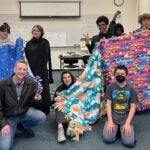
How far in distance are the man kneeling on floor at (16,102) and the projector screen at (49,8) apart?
209 inches

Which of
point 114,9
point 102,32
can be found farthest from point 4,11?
point 102,32

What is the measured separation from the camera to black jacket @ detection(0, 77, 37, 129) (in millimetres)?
3199

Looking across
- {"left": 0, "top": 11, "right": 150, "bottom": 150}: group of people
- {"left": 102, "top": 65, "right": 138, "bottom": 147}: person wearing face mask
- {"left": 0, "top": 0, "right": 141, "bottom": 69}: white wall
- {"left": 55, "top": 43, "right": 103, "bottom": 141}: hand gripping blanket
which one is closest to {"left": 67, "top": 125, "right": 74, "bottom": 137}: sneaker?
{"left": 0, "top": 11, "right": 150, "bottom": 150}: group of people

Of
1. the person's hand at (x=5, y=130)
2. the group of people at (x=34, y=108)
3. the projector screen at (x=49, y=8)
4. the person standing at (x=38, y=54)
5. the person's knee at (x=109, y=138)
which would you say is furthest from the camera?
the projector screen at (x=49, y=8)

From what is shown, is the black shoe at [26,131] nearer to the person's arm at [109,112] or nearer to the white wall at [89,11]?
the person's arm at [109,112]

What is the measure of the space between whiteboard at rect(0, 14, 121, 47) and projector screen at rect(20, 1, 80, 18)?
0.14 m

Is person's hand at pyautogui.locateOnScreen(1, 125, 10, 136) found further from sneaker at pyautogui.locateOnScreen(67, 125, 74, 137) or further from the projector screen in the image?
the projector screen

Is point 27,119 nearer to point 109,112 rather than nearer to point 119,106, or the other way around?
point 109,112

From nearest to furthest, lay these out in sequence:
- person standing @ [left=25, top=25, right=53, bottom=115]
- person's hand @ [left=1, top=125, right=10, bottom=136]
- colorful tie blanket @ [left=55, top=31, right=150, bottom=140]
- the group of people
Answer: person's hand @ [left=1, top=125, right=10, bottom=136] < the group of people < colorful tie blanket @ [left=55, top=31, right=150, bottom=140] < person standing @ [left=25, top=25, right=53, bottom=115]

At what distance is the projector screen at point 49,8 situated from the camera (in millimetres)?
8312

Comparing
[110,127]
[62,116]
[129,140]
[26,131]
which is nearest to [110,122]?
[110,127]

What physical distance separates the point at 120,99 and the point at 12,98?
1180 mm

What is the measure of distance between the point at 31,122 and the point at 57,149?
46cm

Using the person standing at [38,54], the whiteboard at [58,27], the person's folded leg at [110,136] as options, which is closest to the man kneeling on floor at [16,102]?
the person standing at [38,54]
